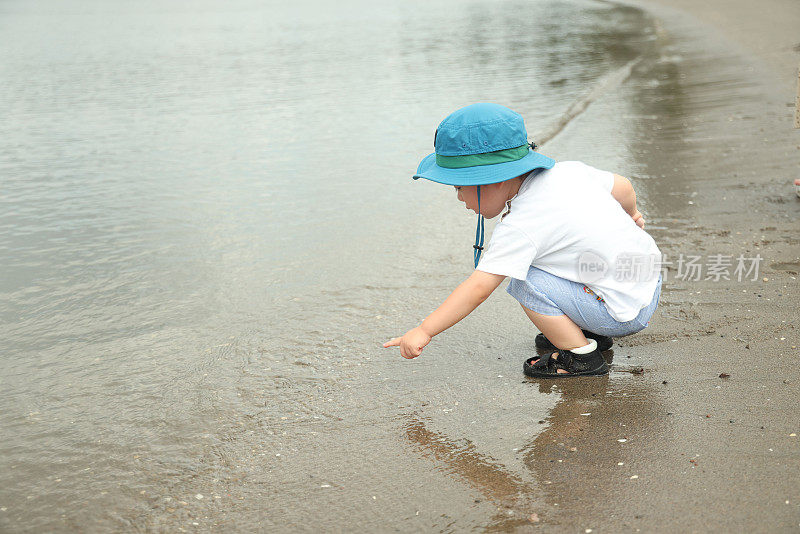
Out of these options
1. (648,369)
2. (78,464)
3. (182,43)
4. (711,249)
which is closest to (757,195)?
(711,249)

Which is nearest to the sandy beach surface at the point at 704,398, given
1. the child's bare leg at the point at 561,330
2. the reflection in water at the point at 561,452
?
the reflection in water at the point at 561,452

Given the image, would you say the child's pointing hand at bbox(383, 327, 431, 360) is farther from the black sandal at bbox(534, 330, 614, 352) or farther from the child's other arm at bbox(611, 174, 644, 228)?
the child's other arm at bbox(611, 174, 644, 228)

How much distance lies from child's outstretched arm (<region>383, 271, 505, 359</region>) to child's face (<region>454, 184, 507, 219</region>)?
0.88ft

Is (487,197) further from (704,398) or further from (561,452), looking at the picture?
(704,398)

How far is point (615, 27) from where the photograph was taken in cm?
1969

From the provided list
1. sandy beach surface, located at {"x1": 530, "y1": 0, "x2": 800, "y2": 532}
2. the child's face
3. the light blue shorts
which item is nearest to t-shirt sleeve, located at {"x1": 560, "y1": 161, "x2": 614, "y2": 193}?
the child's face

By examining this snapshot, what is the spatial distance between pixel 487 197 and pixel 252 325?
1.50 m

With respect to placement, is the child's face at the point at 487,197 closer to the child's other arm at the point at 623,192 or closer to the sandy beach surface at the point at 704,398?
the child's other arm at the point at 623,192

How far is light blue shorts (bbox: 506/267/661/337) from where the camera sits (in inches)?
102

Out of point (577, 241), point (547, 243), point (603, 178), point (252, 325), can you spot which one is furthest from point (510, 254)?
point (252, 325)

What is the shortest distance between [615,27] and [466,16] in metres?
8.44

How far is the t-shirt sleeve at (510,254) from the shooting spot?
2.37m

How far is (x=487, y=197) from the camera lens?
8.24ft

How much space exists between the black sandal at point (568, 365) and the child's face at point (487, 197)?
0.64 meters
